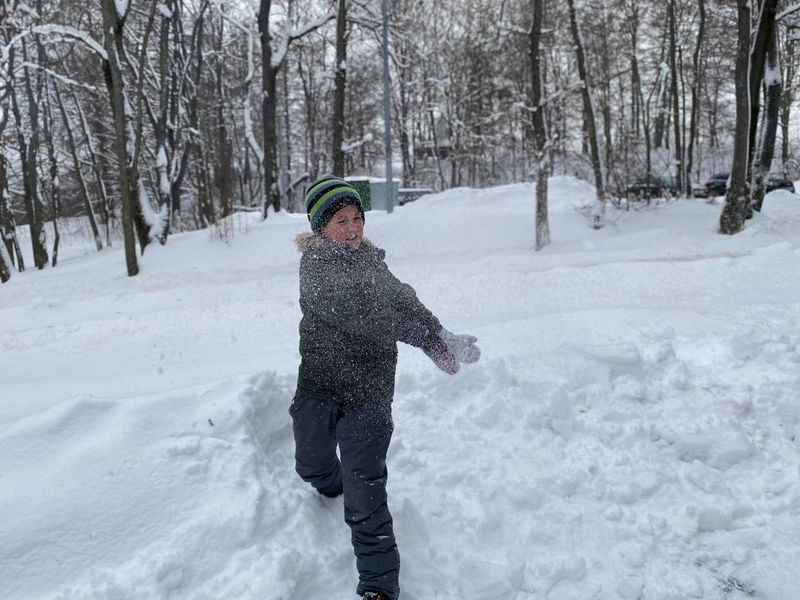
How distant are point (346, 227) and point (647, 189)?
14137 millimetres

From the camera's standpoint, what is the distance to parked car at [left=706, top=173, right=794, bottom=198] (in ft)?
76.1

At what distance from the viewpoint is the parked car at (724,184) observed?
2319cm

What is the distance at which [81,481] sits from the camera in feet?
7.86

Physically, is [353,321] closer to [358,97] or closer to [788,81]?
[788,81]

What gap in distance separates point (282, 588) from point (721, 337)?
3491 mm

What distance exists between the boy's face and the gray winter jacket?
41 mm

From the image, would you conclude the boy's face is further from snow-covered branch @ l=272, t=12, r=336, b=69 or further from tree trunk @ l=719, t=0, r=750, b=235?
snow-covered branch @ l=272, t=12, r=336, b=69

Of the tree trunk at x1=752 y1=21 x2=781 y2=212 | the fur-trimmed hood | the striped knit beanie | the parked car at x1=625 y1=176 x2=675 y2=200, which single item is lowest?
the fur-trimmed hood

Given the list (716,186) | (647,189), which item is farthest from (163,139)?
(716,186)

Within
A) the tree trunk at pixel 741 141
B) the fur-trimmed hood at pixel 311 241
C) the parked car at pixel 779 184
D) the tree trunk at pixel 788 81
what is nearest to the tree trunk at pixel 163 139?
the fur-trimmed hood at pixel 311 241

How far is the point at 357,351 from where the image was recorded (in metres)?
2.29

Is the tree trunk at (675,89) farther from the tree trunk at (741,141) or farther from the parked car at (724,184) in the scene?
the tree trunk at (741,141)

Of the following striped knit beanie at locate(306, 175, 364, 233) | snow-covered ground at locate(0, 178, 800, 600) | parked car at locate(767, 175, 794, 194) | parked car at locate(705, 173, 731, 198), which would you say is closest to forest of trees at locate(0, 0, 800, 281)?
parked car at locate(767, 175, 794, 194)

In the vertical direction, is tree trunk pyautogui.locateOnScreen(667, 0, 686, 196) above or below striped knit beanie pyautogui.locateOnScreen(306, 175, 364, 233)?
above
